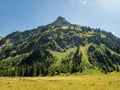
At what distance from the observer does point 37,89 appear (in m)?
41.8

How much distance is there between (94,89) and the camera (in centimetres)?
4125

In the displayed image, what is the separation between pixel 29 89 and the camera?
137 ft

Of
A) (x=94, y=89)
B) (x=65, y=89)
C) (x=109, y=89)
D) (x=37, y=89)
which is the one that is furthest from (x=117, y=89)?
(x=37, y=89)

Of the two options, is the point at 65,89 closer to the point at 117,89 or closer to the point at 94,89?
A: the point at 94,89

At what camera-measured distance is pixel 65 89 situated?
4159cm

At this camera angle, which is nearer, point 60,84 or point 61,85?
point 61,85

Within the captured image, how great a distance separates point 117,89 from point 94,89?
433 centimetres

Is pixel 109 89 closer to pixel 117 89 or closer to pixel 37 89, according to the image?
pixel 117 89

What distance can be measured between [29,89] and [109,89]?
15.1m

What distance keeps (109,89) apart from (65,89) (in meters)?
8.26

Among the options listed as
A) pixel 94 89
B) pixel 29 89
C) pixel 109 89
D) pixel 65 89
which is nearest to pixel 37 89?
pixel 29 89

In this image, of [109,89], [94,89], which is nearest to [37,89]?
[94,89]

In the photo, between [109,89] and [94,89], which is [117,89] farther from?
[94,89]

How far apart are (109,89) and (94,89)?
290cm
